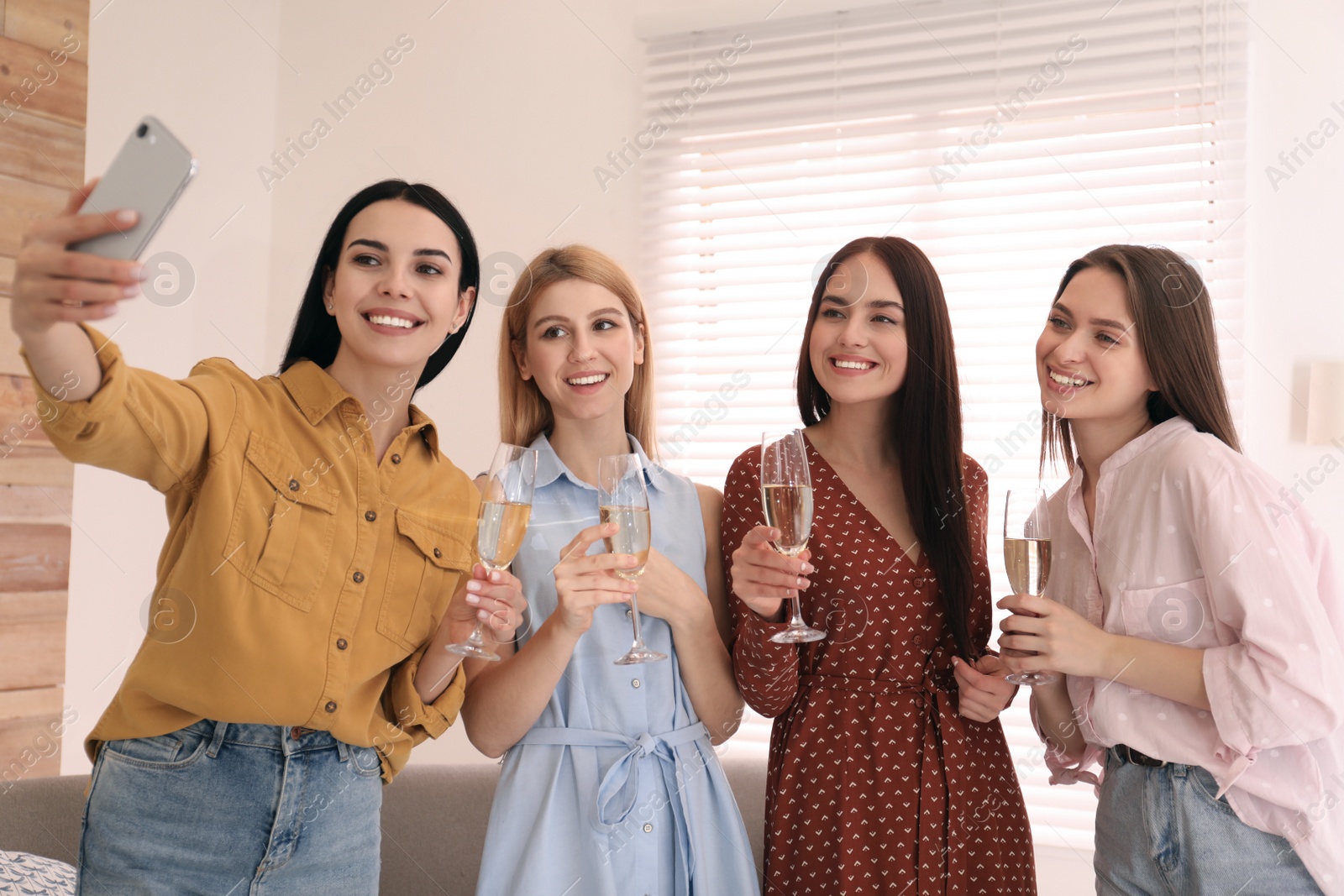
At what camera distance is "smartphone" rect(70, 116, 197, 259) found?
113 cm

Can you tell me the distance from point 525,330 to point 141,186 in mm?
954

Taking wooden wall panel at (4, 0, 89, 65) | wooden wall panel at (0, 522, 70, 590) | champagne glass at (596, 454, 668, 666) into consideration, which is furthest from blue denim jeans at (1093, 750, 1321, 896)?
wooden wall panel at (4, 0, 89, 65)

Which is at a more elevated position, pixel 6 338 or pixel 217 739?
pixel 6 338

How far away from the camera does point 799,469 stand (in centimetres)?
162

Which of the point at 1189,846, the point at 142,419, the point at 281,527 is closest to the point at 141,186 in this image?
the point at 142,419

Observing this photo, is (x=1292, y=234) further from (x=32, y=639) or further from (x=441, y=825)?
(x=32, y=639)

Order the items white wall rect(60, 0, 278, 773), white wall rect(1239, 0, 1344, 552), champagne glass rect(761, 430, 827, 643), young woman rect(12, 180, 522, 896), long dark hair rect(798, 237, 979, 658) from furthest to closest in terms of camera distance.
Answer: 1. white wall rect(60, 0, 278, 773)
2. white wall rect(1239, 0, 1344, 552)
3. long dark hair rect(798, 237, 979, 658)
4. champagne glass rect(761, 430, 827, 643)
5. young woman rect(12, 180, 522, 896)

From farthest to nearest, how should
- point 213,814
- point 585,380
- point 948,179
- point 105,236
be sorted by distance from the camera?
1. point 948,179
2. point 585,380
3. point 213,814
4. point 105,236

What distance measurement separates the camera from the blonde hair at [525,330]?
6.69 ft

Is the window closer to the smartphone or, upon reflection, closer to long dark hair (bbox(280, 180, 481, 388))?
long dark hair (bbox(280, 180, 481, 388))

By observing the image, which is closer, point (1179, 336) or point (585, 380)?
point (1179, 336)

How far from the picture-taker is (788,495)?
1599 millimetres

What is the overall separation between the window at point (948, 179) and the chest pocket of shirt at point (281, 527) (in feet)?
7.91

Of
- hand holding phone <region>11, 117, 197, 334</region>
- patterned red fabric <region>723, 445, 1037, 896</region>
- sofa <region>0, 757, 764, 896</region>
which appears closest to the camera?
hand holding phone <region>11, 117, 197, 334</region>
